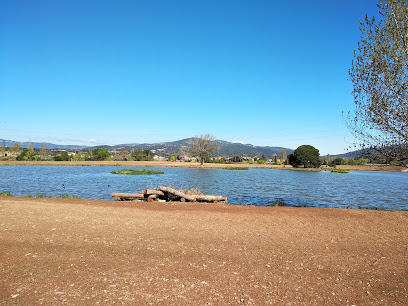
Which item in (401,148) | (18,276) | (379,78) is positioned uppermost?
(379,78)

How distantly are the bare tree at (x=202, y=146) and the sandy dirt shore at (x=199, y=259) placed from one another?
7373 centimetres

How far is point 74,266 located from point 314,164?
99.9m

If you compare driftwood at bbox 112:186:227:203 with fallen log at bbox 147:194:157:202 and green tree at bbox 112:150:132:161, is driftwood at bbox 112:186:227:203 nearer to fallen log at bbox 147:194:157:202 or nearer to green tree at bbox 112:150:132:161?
fallen log at bbox 147:194:157:202

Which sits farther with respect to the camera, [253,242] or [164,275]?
[253,242]

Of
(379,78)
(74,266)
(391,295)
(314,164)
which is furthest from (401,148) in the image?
(314,164)

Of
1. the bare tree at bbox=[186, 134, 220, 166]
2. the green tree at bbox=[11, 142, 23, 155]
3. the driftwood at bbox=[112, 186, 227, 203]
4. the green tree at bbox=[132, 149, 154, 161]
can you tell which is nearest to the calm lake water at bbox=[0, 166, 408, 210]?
the driftwood at bbox=[112, 186, 227, 203]

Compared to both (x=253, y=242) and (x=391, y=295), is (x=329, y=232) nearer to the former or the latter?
Result: (x=253, y=242)

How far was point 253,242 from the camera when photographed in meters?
9.35

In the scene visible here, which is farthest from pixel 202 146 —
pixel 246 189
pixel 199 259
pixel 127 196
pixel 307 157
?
pixel 199 259

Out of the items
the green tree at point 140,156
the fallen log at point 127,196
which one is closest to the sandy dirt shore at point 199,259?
the fallen log at point 127,196

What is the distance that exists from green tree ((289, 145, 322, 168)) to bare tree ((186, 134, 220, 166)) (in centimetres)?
3271

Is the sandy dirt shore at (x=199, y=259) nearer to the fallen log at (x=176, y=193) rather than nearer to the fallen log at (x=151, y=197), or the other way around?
the fallen log at (x=176, y=193)

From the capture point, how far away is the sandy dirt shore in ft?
18.5

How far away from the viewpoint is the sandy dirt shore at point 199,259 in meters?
5.63
